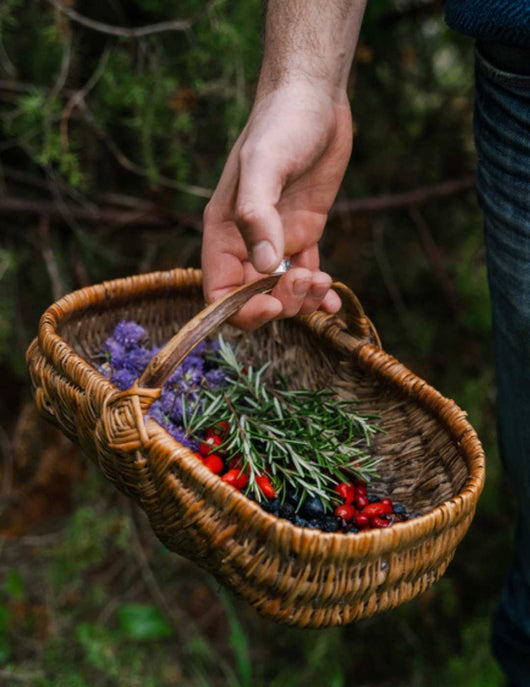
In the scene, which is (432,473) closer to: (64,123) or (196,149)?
(64,123)

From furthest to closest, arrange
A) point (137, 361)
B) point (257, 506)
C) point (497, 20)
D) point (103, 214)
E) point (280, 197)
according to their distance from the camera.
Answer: point (103, 214) → point (137, 361) → point (280, 197) → point (497, 20) → point (257, 506)

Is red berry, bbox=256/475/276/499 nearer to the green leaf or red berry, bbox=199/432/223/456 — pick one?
red berry, bbox=199/432/223/456

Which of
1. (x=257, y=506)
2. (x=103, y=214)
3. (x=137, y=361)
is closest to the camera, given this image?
(x=257, y=506)

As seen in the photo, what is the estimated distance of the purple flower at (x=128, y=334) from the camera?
1.14 meters

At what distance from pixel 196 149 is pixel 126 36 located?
398mm

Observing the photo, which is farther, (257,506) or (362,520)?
(362,520)

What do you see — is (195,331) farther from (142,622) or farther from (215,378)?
(142,622)

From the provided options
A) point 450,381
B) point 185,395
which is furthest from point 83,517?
point 450,381

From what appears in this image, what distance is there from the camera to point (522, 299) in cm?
101

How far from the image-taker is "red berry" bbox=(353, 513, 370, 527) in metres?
0.95

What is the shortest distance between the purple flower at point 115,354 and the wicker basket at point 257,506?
0.07 meters

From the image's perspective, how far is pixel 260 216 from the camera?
2.63 feet

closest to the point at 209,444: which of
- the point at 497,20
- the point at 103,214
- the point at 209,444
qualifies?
the point at 209,444

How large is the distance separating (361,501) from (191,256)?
1.11 meters
